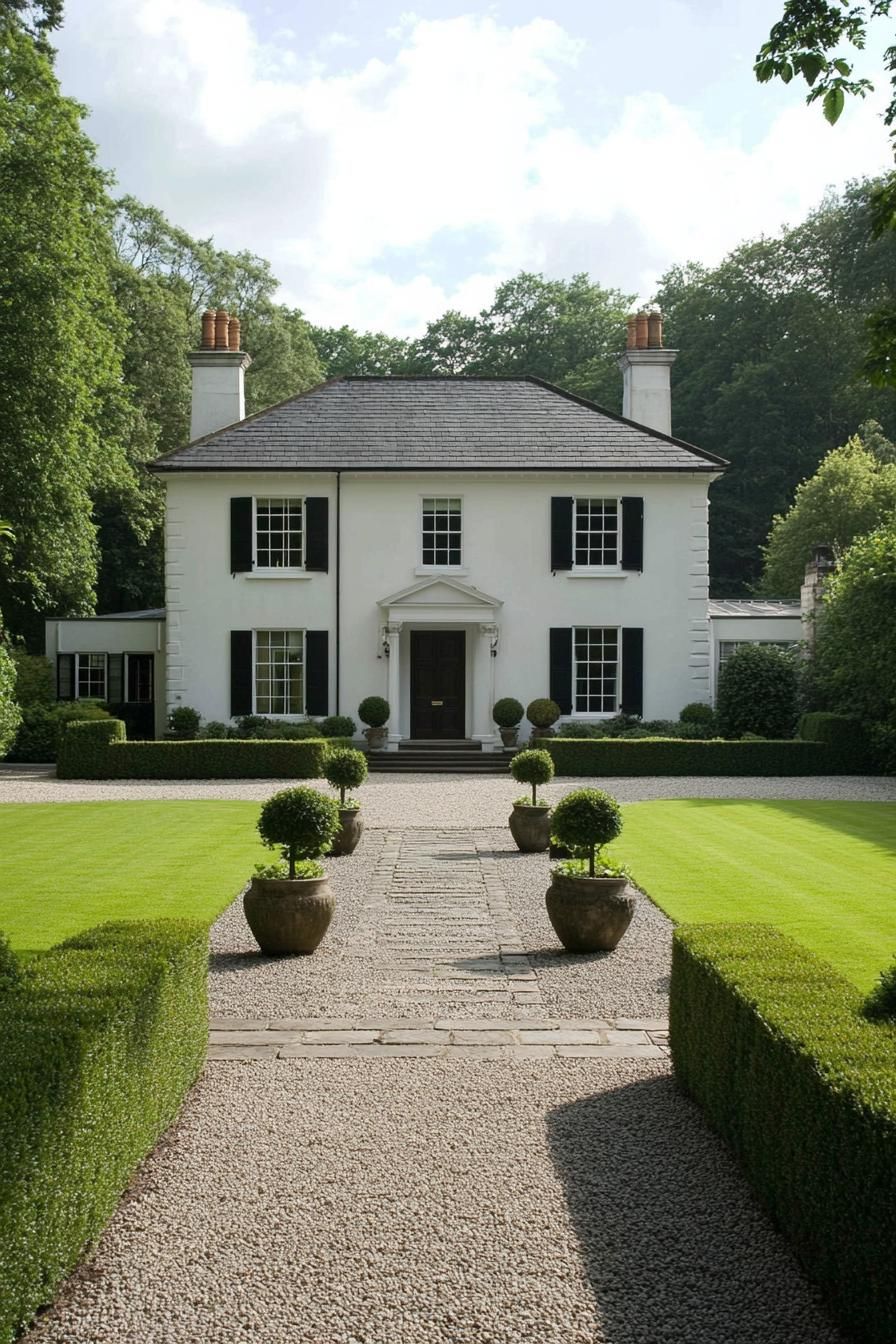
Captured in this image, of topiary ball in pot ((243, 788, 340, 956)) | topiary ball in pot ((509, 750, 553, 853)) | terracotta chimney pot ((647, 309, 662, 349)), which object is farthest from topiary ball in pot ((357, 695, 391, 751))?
topiary ball in pot ((243, 788, 340, 956))

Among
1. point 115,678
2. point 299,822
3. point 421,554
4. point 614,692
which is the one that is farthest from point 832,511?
point 299,822

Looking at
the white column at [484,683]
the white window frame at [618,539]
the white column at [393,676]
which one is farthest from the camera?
the white window frame at [618,539]

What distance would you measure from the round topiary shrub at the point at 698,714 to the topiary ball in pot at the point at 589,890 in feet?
58.8

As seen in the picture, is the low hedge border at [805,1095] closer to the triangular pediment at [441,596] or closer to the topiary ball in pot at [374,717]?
the topiary ball in pot at [374,717]

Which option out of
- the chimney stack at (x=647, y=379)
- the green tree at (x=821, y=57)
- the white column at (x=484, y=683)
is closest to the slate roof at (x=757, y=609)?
the chimney stack at (x=647, y=379)

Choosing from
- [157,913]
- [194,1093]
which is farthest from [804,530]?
[194,1093]

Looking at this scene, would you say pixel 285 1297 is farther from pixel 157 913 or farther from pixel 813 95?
pixel 157 913

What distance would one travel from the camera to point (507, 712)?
27.5 metres

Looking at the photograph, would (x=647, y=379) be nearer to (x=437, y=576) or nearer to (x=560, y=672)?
(x=437, y=576)

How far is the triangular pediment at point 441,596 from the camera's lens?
28.1 metres

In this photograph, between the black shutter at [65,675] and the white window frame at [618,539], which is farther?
the black shutter at [65,675]

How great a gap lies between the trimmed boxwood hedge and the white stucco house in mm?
21771

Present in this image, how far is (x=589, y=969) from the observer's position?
375 inches

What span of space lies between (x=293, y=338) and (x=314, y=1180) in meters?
49.4
